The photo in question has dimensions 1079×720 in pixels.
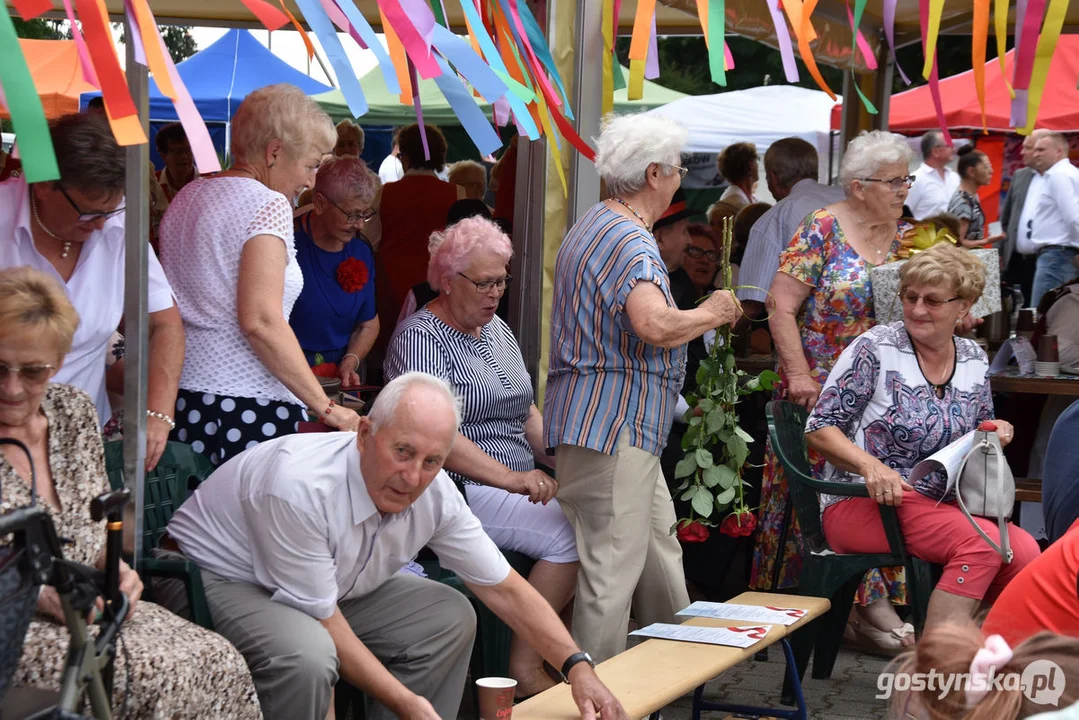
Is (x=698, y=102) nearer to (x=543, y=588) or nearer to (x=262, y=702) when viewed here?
(x=543, y=588)

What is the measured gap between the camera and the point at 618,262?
391 cm

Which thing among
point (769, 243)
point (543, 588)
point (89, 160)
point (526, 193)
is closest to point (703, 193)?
point (769, 243)

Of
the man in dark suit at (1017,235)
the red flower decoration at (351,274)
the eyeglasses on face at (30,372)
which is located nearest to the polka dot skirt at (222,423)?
the eyeglasses on face at (30,372)

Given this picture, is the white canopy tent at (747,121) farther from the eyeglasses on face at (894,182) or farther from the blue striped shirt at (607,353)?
the blue striped shirt at (607,353)

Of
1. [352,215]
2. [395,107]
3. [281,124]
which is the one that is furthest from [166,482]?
[395,107]

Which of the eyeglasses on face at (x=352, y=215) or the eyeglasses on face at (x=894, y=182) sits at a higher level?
the eyeglasses on face at (x=894, y=182)

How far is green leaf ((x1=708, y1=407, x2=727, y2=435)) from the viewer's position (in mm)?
4352

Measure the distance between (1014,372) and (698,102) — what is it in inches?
346

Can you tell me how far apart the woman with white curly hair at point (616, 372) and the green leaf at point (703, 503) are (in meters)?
0.25

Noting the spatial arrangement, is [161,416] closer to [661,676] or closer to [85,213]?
[85,213]

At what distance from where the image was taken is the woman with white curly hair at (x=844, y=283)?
16.1 feet

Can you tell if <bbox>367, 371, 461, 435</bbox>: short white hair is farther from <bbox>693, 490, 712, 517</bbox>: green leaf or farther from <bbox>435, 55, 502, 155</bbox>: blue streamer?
<bbox>693, 490, 712, 517</bbox>: green leaf

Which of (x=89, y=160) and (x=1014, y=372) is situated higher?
(x=89, y=160)

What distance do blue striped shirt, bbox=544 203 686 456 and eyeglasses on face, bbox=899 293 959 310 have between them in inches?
34.8
